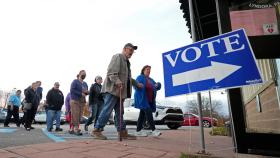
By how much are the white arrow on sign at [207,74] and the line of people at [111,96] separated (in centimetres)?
193

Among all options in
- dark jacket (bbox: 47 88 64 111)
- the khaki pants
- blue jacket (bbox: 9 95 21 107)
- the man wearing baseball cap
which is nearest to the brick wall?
the man wearing baseball cap

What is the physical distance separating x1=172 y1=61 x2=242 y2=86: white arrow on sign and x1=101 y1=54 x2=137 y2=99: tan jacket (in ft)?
6.48

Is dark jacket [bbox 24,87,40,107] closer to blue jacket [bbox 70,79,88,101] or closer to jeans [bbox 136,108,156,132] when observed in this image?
blue jacket [bbox 70,79,88,101]

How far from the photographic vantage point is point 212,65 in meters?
3.15

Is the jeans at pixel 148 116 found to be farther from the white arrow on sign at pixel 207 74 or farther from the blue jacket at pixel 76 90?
the white arrow on sign at pixel 207 74

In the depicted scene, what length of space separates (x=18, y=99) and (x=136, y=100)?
7791 millimetres

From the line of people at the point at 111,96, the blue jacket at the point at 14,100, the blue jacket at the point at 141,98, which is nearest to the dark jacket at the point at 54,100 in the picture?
the line of people at the point at 111,96

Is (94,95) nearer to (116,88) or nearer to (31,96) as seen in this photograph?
(31,96)

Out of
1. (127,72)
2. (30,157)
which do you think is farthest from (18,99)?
(30,157)

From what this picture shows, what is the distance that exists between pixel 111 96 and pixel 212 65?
100 inches

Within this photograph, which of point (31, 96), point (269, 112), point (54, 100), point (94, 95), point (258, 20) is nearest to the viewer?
point (258, 20)

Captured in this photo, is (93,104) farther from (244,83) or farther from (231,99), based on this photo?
(244,83)

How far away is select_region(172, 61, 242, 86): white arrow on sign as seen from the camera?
A: 302cm

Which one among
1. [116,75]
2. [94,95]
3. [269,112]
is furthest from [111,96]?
[269,112]
